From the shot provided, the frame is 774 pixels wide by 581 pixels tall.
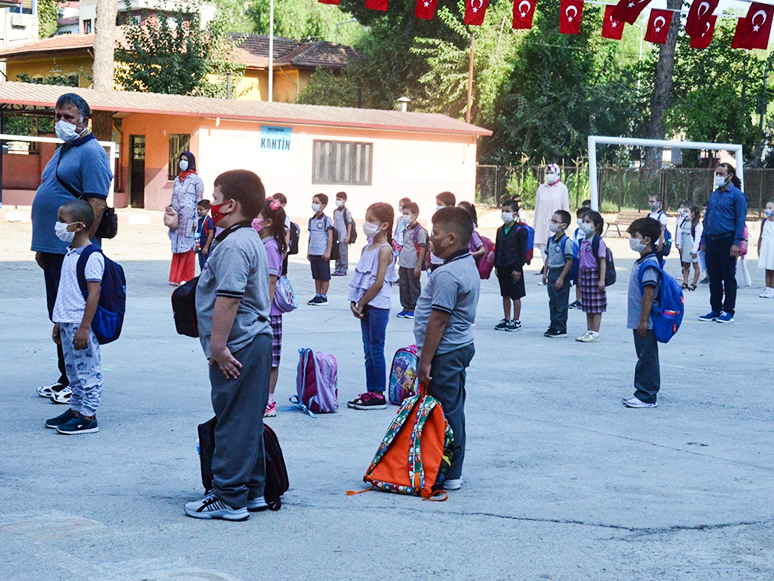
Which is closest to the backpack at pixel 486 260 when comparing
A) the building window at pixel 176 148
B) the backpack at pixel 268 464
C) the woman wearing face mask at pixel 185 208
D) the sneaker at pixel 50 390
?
the woman wearing face mask at pixel 185 208

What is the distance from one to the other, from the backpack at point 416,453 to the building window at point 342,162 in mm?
27398

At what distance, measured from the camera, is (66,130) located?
21.8ft

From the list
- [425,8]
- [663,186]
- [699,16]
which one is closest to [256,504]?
[425,8]

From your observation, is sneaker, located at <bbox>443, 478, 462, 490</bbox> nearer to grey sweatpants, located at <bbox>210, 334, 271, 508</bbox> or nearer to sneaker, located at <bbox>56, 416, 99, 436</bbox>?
grey sweatpants, located at <bbox>210, 334, 271, 508</bbox>

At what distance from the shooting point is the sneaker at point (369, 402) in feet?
A: 24.5

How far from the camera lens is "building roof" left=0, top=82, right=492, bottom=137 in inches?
1144

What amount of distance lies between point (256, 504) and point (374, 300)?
9.11 feet

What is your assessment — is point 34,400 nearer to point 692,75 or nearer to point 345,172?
point 345,172

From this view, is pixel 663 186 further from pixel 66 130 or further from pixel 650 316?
pixel 66 130

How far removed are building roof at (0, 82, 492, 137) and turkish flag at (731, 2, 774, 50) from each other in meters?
16.3

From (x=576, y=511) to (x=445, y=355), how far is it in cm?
100

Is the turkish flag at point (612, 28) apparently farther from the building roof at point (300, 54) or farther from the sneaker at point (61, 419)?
the building roof at point (300, 54)

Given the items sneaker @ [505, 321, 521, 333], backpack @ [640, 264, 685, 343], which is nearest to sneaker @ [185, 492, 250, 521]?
backpack @ [640, 264, 685, 343]

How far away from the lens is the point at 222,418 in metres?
4.69
